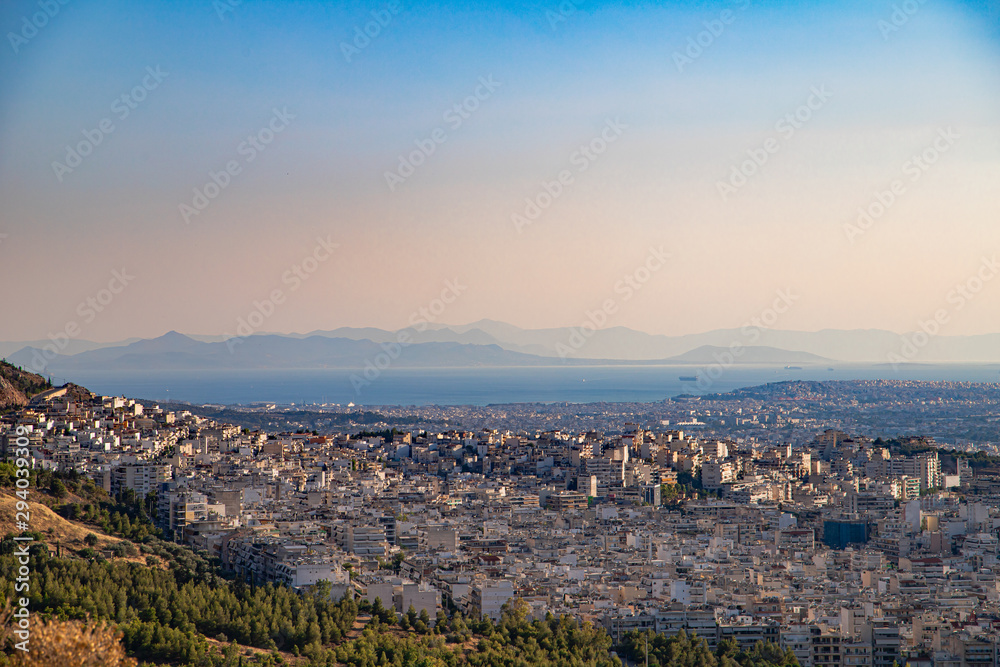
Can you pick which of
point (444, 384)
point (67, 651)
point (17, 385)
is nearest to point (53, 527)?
point (67, 651)

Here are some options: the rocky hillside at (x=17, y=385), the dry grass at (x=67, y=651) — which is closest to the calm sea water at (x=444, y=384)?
the rocky hillside at (x=17, y=385)

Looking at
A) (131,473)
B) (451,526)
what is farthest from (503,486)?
(131,473)

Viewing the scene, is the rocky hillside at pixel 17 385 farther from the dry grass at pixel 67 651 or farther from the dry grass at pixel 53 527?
the dry grass at pixel 67 651

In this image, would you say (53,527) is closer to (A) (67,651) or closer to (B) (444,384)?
(A) (67,651)

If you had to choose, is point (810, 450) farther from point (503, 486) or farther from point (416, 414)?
point (416, 414)

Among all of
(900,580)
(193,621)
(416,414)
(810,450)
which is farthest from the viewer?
(416,414)

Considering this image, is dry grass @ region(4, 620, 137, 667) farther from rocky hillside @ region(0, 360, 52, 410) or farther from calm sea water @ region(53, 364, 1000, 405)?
calm sea water @ region(53, 364, 1000, 405)
